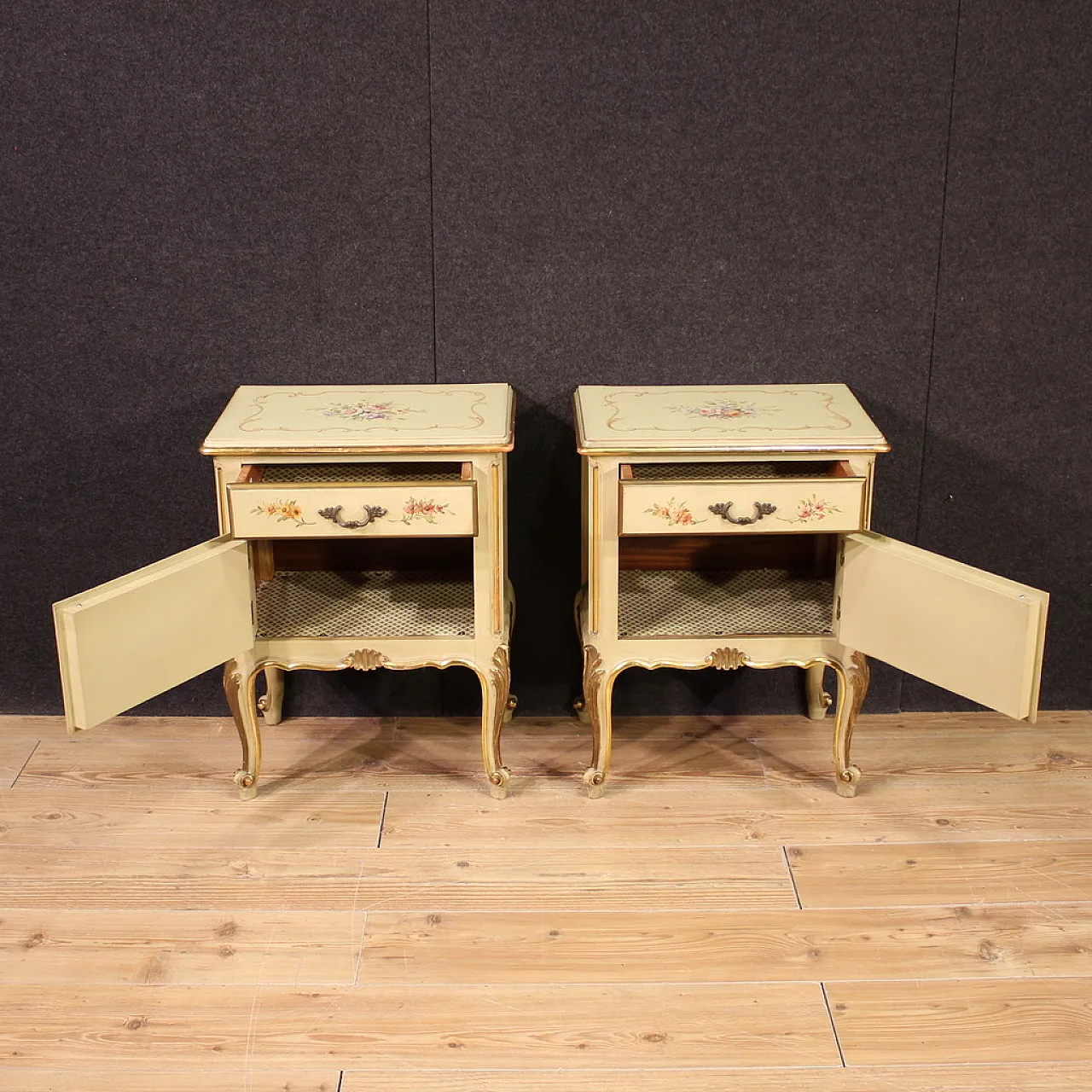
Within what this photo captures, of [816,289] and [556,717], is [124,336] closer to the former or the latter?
[556,717]

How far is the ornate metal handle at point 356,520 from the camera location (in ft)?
7.14

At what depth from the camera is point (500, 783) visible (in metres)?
2.43

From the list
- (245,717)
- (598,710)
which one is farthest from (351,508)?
(598,710)

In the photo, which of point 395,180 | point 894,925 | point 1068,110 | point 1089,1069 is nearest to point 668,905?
point 894,925

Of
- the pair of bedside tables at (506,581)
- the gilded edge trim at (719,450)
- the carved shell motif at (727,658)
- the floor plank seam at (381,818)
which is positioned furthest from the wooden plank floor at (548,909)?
the gilded edge trim at (719,450)

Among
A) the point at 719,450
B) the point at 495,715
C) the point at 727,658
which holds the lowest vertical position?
the point at 495,715

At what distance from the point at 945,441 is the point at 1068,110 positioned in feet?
2.15

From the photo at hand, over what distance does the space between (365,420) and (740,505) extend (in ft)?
2.24

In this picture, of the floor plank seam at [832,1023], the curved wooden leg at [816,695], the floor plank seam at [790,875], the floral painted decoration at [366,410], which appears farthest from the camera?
the curved wooden leg at [816,695]

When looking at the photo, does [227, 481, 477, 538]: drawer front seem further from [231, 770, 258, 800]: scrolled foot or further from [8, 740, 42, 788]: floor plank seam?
[8, 740, 42, 788]: floor plank seam

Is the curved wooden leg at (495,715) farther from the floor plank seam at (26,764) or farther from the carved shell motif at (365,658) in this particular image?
the floor plank seam at (26,764)

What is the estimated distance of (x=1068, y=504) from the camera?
2635mm

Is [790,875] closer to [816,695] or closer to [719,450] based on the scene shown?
[816,695]

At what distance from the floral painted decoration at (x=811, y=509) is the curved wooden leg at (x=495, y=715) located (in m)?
0.58
